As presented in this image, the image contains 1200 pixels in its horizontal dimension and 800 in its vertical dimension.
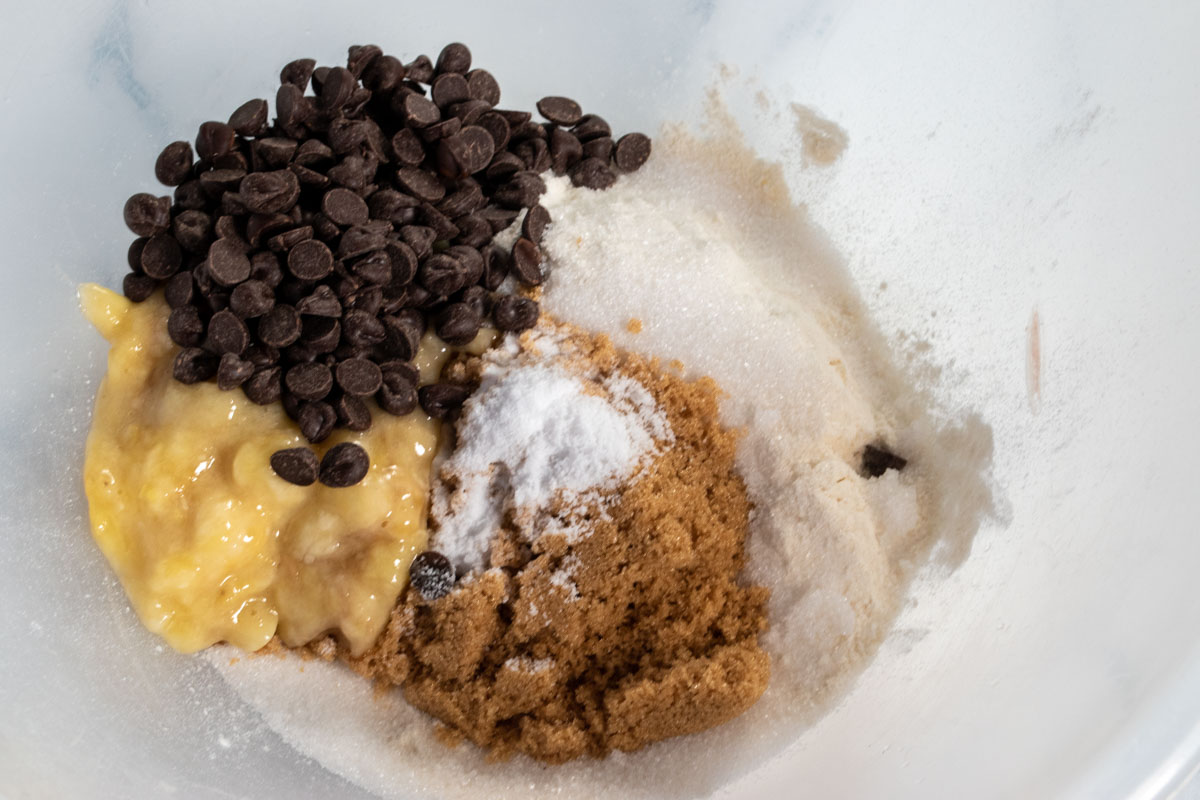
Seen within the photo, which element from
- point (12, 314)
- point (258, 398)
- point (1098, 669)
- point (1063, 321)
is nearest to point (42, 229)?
point (12, 314)

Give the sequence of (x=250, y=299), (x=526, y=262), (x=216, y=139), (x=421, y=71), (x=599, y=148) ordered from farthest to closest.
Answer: (x=599, y=148)
(x=421, y=71)
(x=526, y=262)
(x=216, y=139)
(x=250, y=299)

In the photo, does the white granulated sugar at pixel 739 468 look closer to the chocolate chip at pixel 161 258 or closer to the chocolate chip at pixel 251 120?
the chocolate chip at pixel 251 120

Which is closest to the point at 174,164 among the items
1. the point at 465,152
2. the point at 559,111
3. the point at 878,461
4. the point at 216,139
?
the point at 216,139

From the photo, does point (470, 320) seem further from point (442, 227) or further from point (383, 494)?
point (383, 494)

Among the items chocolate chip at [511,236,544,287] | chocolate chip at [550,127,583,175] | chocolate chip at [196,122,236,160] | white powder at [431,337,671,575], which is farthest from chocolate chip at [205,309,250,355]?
chocolate chip at [550,127,583,175]

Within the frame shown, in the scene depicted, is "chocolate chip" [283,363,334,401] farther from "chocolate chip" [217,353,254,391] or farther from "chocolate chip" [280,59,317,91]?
"chocolate chip" [280,59,317,91]

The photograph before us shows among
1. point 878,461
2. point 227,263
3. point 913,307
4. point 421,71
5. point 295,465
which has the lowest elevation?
point 295,465

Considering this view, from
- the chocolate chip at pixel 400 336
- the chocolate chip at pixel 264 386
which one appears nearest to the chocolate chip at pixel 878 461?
the chocolate chip at pixel 400 336

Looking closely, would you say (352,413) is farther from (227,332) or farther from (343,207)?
(343,207)
